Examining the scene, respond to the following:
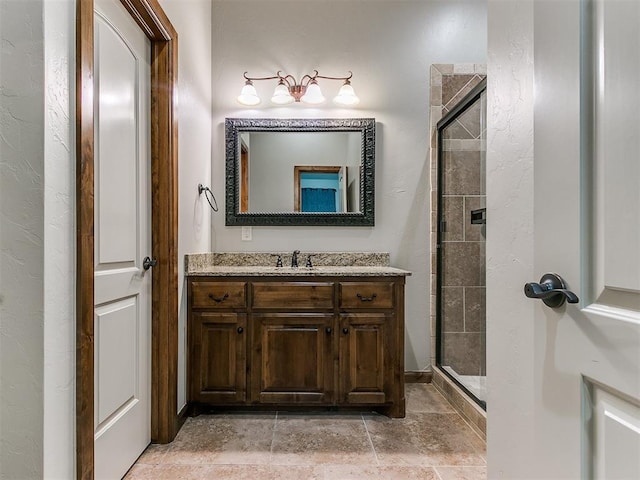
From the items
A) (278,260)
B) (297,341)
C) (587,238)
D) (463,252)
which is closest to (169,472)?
(297,341)

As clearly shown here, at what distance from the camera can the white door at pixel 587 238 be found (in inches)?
20.4

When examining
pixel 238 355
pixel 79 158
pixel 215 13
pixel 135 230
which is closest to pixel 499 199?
pixel 79 158

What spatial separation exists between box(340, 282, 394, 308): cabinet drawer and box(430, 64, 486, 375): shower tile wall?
0.71m

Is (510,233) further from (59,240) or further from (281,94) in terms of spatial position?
(281,94)

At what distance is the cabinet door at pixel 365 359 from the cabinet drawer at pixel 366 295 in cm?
6

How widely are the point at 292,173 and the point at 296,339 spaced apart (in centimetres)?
119

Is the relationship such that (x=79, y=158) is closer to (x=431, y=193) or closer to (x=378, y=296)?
(x=378, y=296)

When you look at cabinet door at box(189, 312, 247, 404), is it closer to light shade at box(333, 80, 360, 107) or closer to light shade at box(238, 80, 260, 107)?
light shade at box(238, 80, 260, 107)

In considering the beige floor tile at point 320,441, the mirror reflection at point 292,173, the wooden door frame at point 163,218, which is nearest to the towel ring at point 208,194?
the mirror reflection at point 292,173

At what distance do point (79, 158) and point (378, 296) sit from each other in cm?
156

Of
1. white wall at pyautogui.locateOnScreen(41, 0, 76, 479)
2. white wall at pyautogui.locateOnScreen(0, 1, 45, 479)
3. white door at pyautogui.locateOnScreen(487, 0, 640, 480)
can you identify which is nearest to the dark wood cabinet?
white wall at pyautogui.locateOnScreen(41, 0, 76, 479)

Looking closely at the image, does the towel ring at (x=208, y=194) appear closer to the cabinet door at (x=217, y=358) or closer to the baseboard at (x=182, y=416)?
the cabinet door at (x=217, y=358)

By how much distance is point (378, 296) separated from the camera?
80.6 inches

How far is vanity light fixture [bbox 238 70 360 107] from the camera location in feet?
8.21
